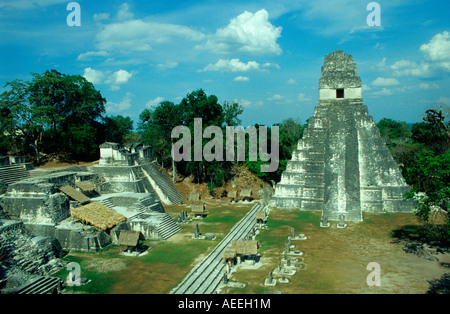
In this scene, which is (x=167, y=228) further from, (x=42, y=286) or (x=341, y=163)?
(x=341, y=163)

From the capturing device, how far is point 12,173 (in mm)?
25438

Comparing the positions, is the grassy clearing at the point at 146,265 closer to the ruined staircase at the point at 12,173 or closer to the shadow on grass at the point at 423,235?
the ruined staircase at the point at 12,173

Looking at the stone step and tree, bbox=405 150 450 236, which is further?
tree, bbox=405 150 450 236

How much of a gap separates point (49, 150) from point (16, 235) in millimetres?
22280

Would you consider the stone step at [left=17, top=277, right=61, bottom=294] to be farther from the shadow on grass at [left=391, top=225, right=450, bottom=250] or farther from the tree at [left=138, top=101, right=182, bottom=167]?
the tree at [left=138, top=101, right=182, bottom=167]

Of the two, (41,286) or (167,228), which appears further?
(167,228)

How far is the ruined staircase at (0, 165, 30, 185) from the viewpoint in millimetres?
24500

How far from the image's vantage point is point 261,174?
3684cm

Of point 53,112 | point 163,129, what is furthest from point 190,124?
point 53,112

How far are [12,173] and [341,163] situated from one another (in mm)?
25934

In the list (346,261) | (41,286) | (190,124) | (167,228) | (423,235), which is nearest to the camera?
(41,286)

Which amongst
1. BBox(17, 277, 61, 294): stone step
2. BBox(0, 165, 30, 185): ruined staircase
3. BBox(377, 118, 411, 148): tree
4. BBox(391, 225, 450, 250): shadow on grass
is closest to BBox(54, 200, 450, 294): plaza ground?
BBox(391, 225, 450, 250): shadow on grass

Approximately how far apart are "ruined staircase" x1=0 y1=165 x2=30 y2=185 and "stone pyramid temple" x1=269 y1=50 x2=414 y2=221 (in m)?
20.0
